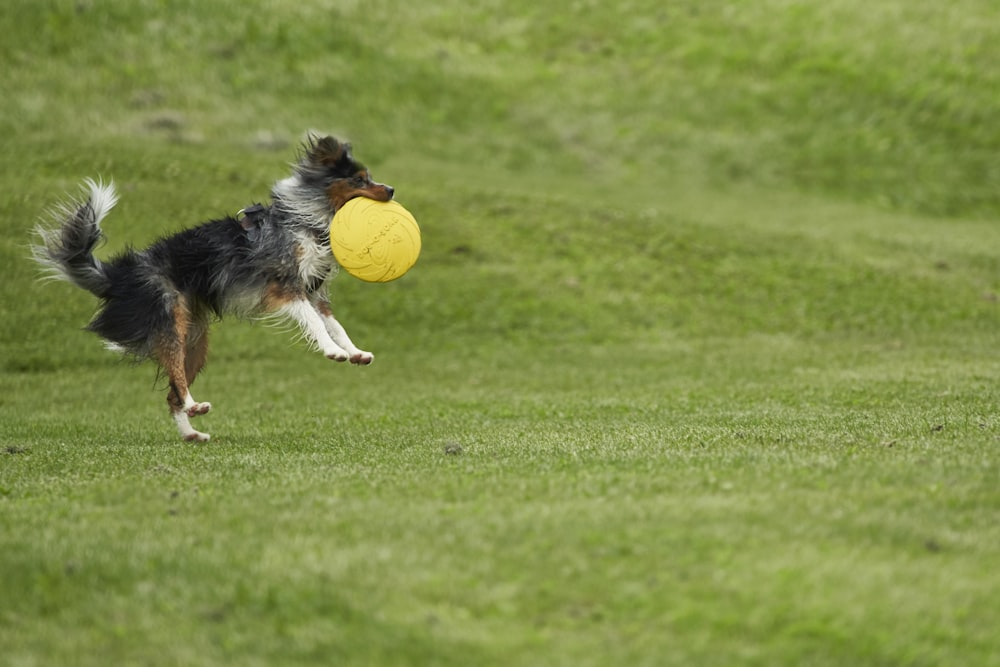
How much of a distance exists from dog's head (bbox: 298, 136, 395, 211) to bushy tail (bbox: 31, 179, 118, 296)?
1.99m

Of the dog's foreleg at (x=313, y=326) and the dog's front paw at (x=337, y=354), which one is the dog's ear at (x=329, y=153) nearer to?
the dog's foreleg at (x=313, y=326)

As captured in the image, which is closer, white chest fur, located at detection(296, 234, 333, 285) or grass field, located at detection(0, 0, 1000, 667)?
grass field, located at detection(0, 0, 1000, 667)

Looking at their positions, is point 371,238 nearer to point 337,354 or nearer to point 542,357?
point 337,354

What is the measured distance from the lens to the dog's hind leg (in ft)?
39.3

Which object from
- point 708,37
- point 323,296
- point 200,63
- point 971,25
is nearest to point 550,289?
point 323,296

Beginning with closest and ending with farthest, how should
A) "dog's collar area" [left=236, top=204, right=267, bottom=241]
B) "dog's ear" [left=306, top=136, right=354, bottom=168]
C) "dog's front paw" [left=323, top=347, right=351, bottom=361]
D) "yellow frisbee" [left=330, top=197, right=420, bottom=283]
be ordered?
"dog's front paw" [left=323, top=347, right=351, bottom=361] < "yellow frisbee" [left=330, top=197, right=420, bottom=283] < "dog's ear" [left=306, top=136, right=354, bottom=168] < "dog's collar area" [left=236, top=204, right=267, bottom=241]

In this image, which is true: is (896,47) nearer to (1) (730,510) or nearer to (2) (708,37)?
(2) (708,37)

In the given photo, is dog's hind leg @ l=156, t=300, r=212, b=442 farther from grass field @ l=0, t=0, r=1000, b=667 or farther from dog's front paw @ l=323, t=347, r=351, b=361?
dog's front paw @ l=323, t=347, r=351, b=361

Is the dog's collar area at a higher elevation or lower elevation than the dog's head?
lower

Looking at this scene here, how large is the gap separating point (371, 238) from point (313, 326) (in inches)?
40.7

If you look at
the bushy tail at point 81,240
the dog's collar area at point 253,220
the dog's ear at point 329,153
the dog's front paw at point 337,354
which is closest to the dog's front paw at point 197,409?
the dog's front paw at point 337,354

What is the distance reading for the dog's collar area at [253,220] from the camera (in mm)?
12164

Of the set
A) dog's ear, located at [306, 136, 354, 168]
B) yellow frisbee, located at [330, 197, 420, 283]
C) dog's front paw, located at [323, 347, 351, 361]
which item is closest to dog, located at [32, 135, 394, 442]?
dog's ear, located at [306, 136, 354, 168]

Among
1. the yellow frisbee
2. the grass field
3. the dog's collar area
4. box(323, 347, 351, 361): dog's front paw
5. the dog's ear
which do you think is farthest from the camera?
the dog's collar area
